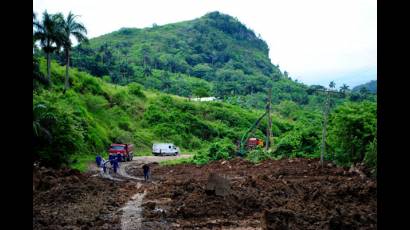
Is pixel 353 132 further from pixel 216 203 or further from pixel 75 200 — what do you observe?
pixel 75 200

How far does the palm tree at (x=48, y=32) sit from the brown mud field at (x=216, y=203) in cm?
2153

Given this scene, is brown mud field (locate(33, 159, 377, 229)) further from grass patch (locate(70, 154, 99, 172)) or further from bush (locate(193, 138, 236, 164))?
bush (locate(193, 138, 236, 164))

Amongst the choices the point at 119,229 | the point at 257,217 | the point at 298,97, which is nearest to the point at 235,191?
the point at 257,217

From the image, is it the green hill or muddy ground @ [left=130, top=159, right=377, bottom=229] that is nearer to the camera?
muddy ground @ [left=130, top=159, right=377, bottom=229]

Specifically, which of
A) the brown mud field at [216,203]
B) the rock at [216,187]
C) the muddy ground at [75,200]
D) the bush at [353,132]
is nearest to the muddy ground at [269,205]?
the brown mud field at [216,203]

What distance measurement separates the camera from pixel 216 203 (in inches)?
639

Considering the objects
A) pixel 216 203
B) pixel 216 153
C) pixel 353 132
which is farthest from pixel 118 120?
pixel 216 203

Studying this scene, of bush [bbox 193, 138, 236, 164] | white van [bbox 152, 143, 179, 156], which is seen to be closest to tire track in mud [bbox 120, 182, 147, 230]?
bush [bbox 193, 138, 236, 164]

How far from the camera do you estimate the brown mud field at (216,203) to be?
43.9ft

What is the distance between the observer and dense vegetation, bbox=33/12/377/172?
2805cm

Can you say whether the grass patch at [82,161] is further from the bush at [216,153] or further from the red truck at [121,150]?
the bush at [216,153]

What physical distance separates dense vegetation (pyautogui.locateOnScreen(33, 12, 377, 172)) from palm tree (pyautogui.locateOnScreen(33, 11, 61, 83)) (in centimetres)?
10
